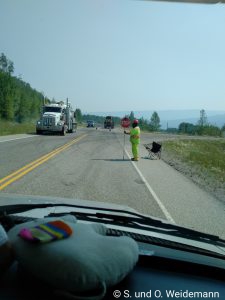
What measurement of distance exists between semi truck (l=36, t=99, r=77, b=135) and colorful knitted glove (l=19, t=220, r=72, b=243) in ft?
128

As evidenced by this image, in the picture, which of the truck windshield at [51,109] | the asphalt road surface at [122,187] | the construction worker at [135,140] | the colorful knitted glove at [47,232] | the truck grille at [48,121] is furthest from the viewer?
the truck windshield at [51,109]

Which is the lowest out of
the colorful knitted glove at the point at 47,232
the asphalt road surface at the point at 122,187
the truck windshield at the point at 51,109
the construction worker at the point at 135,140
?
the asphalt road surface at the point at 122,187

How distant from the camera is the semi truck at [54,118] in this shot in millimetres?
40750

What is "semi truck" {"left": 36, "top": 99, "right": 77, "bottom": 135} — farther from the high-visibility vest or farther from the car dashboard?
the car dashboard

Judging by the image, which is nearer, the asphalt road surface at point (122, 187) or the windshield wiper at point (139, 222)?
the windshield wiper at point (139, 222)

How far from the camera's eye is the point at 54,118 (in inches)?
1607

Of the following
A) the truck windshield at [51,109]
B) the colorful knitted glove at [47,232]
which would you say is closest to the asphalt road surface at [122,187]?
the colorful knitted glove at [47,232]

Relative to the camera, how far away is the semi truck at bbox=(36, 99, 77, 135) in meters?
40.8

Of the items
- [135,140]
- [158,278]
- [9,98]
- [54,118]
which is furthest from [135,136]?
[9,98]

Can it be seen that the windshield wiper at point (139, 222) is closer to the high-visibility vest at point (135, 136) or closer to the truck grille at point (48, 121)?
the high-visibility vest at point (135, 136)

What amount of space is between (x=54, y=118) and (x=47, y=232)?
3924cm

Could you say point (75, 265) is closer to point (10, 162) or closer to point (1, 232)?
point (1, 232)

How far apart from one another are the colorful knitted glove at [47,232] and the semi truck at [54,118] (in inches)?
1535

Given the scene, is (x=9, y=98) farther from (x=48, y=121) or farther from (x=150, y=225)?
(x=150, y=225)
